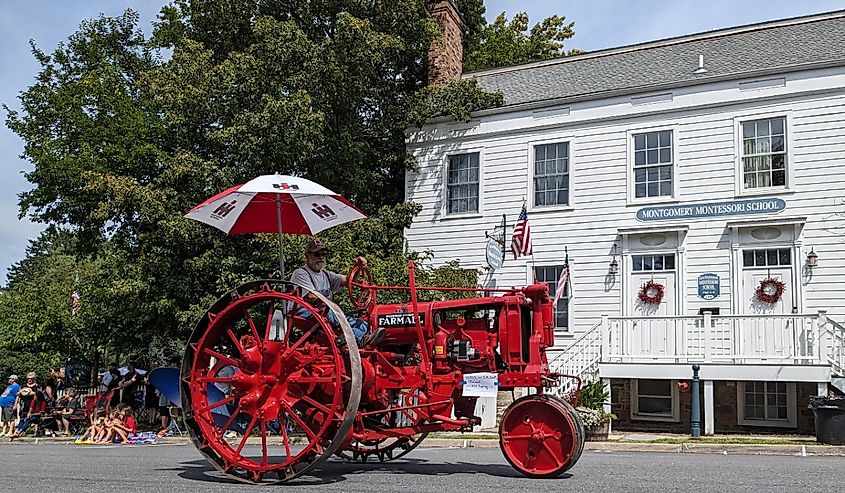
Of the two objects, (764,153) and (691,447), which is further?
(764,153)

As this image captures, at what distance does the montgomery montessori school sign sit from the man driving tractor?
12510mm

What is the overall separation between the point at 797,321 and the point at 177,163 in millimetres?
13399

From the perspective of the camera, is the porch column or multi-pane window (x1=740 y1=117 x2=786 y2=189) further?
multi-pane window (x1=740 y1=117 x2=786 y2=189)

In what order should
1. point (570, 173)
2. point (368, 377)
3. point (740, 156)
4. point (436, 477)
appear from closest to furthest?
point (436, 477) → point (368, 377) → point (740, 156) → point (570, 173)

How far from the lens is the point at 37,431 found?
19547 mm

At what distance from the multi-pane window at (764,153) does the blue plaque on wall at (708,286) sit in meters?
2.06

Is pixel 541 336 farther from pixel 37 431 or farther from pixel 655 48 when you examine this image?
pixel 655 48

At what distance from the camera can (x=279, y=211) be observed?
9680mm

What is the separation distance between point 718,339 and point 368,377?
1094 centimetres

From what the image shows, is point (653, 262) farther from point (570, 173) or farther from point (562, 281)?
point (570, 173)

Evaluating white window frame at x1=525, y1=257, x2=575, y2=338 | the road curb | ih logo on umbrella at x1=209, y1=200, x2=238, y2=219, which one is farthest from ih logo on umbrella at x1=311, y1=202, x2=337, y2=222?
white window frame at x1=525, y1=257, x2=575, y2=338

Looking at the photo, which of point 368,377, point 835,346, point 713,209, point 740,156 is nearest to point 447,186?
point 713,209

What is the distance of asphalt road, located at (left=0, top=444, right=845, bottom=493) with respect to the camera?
7.47 metres

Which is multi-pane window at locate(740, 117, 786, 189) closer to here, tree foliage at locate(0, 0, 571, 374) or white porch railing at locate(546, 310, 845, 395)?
white porch railing at locate(546, 310, 845, 395)
